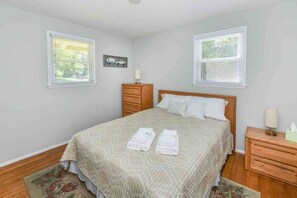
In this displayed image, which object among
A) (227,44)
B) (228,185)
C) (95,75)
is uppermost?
(227,44)

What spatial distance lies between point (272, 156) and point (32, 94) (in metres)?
3.56

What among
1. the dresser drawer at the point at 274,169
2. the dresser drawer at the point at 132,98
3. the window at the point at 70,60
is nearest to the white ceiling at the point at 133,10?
the window at the point at 70,60

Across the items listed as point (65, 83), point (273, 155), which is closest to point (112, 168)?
point (273, 155)

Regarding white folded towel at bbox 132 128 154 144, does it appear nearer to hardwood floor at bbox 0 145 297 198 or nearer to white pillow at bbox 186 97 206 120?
white pillow at bbox 186 97 206 120

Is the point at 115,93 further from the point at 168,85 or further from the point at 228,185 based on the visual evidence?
the point at 228,185

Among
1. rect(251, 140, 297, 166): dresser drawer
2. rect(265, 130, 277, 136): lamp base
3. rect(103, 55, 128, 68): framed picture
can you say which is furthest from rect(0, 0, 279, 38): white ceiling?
rect(251, 140, 297, 166): dresser drawer

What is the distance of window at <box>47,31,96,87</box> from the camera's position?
2.78m

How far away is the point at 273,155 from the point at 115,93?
126 inches

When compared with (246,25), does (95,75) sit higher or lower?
lower

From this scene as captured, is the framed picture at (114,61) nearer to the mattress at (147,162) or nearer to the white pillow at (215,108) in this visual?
the mattress at (147,162)

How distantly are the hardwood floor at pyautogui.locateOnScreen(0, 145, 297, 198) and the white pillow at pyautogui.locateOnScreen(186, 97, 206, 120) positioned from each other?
81 cm

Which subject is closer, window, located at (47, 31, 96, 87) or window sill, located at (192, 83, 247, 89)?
window sill, located at (192, 83, 247, 89)

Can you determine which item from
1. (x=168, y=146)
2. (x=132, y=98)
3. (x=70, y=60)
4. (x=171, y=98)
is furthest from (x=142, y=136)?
(x=70, y=60)

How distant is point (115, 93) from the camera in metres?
3.95
